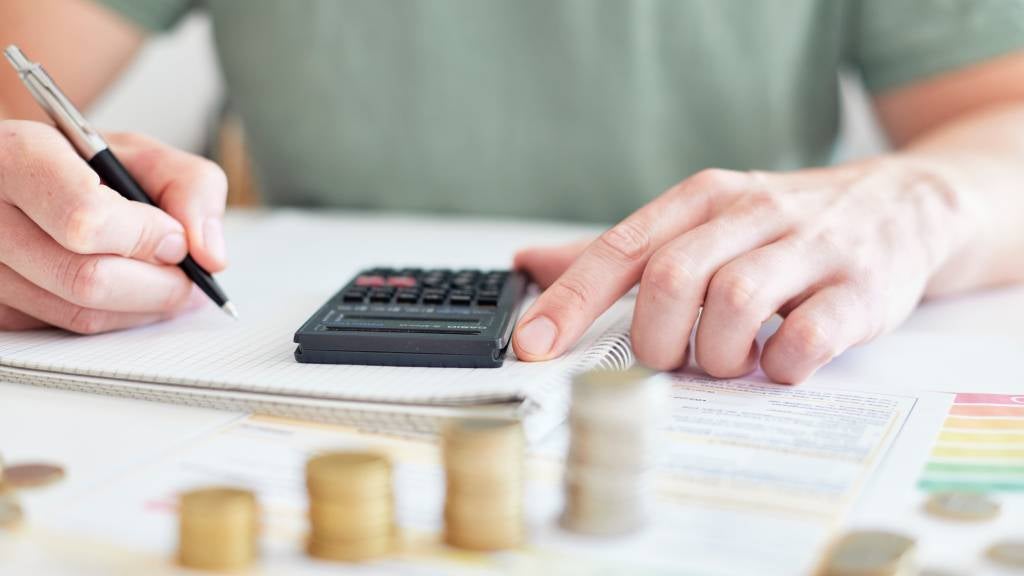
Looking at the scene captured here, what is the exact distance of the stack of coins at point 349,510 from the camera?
1.16ft

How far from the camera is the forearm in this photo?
A: 2.48 ft

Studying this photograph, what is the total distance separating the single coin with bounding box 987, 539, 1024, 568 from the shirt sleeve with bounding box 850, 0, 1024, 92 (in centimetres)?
77

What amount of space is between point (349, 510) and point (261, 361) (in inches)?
8.4

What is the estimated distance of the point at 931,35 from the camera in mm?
1027

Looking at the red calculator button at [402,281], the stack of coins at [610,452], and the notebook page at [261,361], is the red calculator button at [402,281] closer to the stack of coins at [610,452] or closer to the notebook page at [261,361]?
the notebook page at [261,361]

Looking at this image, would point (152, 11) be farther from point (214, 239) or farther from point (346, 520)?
point (346, 520)

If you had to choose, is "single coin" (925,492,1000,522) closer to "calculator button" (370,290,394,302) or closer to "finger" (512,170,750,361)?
"finger" (512,170,750,361)

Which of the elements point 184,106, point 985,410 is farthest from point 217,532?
point 184,106

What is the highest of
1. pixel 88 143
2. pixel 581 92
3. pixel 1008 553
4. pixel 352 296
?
pixel 581 92

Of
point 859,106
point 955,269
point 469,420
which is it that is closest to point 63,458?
point 469,420

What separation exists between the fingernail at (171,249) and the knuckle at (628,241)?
0.25 meters

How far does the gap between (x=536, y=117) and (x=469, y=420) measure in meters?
0.80

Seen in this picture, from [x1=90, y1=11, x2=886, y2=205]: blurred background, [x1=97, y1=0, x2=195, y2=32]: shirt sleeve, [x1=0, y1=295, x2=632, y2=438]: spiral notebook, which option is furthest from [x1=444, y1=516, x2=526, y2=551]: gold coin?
[x1=90, y1=11, x2=886, y2=205]: blurred background

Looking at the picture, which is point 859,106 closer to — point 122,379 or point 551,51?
point 551,51
